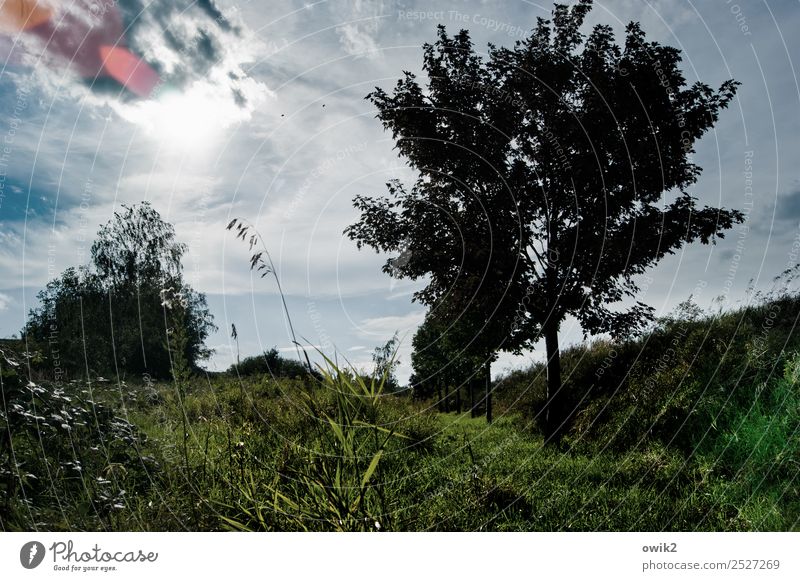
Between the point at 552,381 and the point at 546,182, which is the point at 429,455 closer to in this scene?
the point at 552,381

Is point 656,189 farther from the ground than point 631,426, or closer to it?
farther from the ground

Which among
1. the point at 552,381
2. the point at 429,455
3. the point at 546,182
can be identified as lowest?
the point at 429,455

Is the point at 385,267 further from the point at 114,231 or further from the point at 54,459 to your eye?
the point at 54,459

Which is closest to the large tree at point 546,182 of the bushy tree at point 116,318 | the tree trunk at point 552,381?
the tree trunk at point 552,381

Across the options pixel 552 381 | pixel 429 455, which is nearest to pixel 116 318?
pixel 429 455

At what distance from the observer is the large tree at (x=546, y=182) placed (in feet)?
21.1

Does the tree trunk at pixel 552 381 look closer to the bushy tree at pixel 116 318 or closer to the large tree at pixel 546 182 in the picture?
the large tree at pixel 546 182

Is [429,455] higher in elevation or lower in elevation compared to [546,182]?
lower

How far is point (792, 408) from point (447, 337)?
3887 millimetres

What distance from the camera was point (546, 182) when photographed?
6.68 metres

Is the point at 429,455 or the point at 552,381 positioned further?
the point at 552,381

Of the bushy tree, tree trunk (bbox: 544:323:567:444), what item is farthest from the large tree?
the bushy tree
